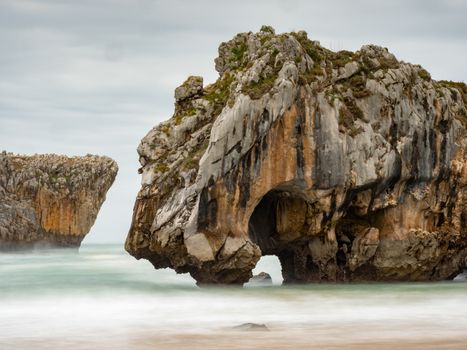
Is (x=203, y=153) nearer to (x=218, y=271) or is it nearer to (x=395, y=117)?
(x=218, y=271)

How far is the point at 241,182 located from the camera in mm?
29609

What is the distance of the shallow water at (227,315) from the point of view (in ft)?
62.3

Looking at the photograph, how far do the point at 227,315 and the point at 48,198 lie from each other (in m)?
59.3

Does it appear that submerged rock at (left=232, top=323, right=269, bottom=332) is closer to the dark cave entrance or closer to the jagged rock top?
the dark cave entrance

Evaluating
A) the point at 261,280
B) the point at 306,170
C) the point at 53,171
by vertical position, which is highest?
the point at 53,171

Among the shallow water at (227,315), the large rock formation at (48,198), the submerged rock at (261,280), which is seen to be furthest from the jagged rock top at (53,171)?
the submerged rock at (261,280)

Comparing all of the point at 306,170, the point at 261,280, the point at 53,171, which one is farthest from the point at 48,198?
the point at 306,170

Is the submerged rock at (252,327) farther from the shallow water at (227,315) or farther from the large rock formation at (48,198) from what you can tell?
the large rock formation at (48,198)

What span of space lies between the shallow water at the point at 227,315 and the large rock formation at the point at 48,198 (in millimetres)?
43257

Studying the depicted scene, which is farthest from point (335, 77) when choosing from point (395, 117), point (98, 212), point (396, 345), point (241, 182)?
point (98, 212)

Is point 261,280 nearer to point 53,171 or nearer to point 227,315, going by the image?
point 227,315

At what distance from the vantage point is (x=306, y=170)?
30.2m

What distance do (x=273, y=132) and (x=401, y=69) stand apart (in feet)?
23.7

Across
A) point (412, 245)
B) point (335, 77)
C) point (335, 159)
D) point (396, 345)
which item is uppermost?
point (335, 77)
